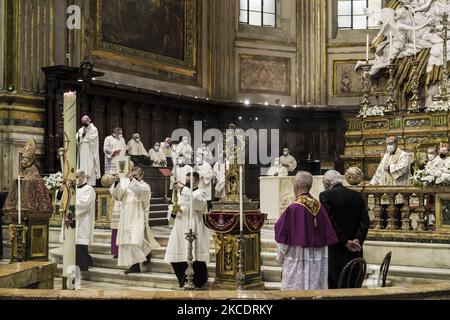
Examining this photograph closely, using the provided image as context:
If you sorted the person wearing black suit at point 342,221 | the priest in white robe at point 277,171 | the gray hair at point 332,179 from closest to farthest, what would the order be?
the person wearing black suit at point 342,221 < the gray hair at point 332,179 < the priest in white robe at point 277,171

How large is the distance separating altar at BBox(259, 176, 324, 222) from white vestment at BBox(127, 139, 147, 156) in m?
4.02

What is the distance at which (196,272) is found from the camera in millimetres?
9711

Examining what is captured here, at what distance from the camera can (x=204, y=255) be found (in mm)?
9711

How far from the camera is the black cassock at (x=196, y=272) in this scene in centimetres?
970

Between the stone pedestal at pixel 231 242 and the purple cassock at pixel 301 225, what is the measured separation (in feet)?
9.51

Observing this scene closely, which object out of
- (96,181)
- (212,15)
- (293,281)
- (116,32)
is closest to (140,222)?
(293,281)

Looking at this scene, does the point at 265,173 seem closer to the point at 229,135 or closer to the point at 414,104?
the point at 414,104

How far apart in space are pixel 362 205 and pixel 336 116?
16.2 meters

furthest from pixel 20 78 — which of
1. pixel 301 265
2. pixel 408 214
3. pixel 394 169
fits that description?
pixel 301 265

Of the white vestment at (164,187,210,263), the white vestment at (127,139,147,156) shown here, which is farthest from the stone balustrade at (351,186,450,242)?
the white vestment at (127,139,147,156)

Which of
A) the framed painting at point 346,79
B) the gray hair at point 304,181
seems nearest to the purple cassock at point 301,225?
the gray hair at point 304,181

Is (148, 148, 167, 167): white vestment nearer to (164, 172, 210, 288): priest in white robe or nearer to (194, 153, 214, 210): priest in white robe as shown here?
(194, 153, 214, 210): priest in white robe

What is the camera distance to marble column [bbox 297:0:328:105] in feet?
77.9

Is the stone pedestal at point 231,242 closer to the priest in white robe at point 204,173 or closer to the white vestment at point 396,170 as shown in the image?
the white vestment at point 396,170
